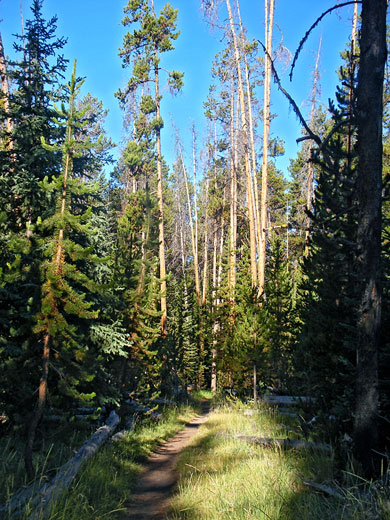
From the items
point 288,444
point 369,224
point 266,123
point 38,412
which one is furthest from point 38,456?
point 266,123

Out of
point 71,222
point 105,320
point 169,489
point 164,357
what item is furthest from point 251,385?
point 71,222

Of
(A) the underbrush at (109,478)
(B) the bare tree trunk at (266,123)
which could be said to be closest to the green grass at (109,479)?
(A) the underbrush at (109,478)

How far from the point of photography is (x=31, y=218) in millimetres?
9586

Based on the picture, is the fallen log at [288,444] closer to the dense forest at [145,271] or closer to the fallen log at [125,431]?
the dense forest at [145,271]

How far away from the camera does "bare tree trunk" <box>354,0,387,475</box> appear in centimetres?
492

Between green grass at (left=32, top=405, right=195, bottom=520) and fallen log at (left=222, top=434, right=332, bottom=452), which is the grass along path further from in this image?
green grass at (left=32, top=405, right=195, bottom=520)

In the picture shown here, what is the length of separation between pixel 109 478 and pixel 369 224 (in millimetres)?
5763

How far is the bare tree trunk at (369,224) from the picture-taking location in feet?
16.1

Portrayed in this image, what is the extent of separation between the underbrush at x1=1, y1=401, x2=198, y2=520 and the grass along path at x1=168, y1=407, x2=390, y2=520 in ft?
3.19

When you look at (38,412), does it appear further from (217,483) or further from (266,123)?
(266,123)

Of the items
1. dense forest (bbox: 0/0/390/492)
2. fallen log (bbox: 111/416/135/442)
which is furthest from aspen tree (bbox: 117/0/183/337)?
fallen log (bbox: 111/416/135/442)

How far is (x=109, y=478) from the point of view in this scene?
6754mm

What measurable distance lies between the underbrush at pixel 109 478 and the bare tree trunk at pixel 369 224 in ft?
10.3

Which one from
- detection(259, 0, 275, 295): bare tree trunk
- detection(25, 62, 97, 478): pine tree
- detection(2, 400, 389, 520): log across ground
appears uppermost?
detection(259, 0, 275, 295): bare tree trunk
